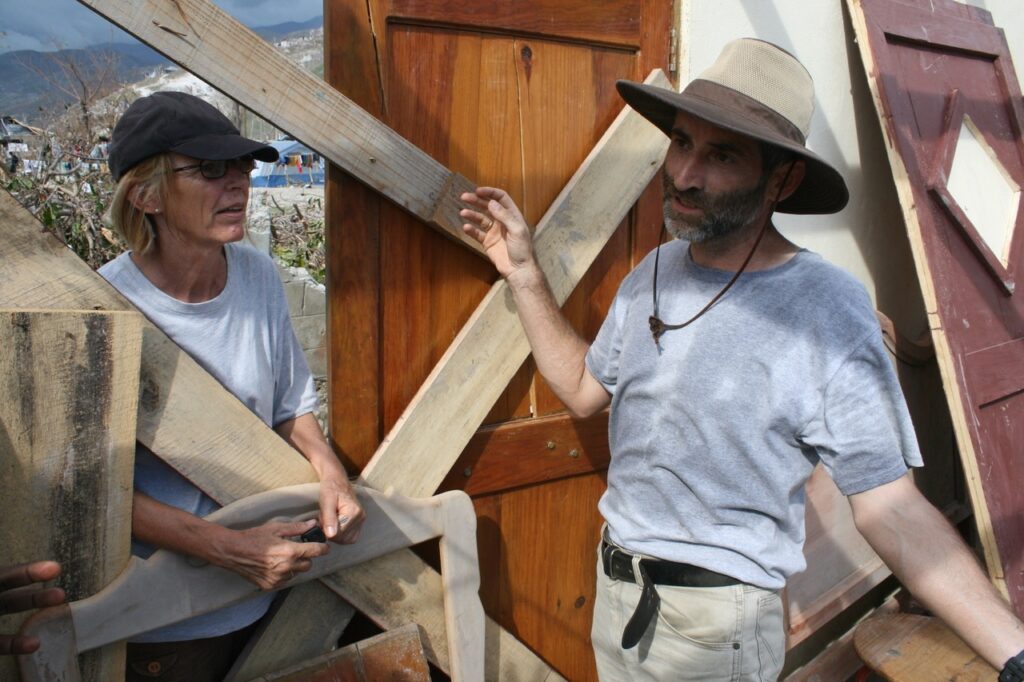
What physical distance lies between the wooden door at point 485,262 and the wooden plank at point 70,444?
0.55m

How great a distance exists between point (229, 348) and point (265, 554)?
1.44 feet

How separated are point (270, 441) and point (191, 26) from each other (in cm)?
85

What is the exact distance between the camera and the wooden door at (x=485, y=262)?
1.84 m

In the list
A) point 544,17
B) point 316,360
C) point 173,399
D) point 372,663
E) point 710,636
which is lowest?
point 316,360

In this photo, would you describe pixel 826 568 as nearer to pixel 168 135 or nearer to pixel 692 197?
pixel 692 197

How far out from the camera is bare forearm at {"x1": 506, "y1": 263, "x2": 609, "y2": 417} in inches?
75.4

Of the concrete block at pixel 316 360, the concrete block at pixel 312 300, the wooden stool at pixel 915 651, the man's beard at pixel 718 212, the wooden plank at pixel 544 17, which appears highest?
the wooden plank at pixel 544 17

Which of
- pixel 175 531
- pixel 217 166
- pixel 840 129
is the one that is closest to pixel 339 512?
pixel 175 531

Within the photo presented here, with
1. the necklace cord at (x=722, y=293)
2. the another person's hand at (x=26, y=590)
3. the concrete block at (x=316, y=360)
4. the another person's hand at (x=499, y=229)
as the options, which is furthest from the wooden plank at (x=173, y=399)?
the concrete block at (x=316, y=360)

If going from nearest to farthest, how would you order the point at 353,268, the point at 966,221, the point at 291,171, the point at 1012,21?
1. the point at 353,268
2. the point at 966,221
3. the point at 1012,21
4. the point at 291,171

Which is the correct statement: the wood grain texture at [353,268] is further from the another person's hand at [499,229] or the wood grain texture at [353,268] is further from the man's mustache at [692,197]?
the man's mustache at [692,197]

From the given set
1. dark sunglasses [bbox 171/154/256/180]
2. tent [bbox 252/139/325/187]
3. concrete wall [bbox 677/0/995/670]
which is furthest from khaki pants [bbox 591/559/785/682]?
tent [bbox 252/139/325/187]

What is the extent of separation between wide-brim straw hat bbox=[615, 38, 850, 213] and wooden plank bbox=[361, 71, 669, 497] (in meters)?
0.40

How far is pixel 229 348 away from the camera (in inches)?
63.8
